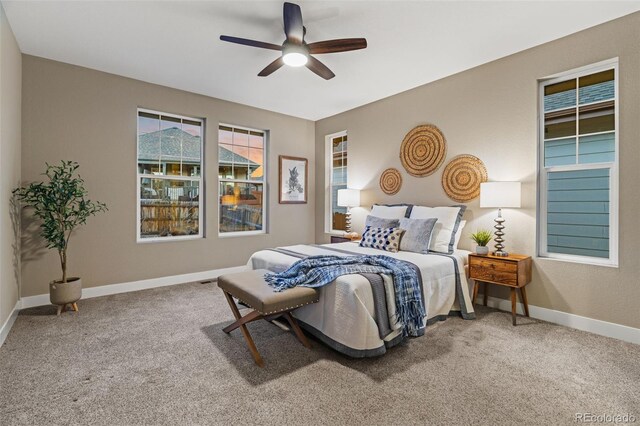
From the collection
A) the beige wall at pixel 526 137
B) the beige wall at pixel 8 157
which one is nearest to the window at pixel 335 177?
the beige wall at pixel 526 137

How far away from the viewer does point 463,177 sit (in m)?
3.83

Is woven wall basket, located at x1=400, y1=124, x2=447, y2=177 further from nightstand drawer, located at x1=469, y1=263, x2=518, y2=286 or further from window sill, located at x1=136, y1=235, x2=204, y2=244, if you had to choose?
window sill, located at x1=136, y1=235, x2=204, y2=244

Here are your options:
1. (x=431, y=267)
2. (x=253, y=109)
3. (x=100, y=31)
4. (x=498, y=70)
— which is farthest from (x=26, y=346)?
(x=498, y=70)

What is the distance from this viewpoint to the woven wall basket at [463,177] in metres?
3.69

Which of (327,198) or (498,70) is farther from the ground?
(498,70)

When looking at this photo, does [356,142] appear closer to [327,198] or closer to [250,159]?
[327,198]

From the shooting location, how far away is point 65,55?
11.5 ft

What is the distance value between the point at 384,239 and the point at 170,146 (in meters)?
3.28

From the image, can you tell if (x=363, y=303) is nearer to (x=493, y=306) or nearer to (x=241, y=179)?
(x=493, y=306)

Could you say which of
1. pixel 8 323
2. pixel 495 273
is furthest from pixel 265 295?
pixel 8 323

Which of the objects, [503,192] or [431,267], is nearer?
[431,267]

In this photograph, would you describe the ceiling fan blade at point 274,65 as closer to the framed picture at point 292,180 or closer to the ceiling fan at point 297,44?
the ceiling fan at point 297,44

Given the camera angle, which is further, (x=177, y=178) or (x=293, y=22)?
(x=177, y=178)

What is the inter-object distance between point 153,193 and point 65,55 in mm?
1806
